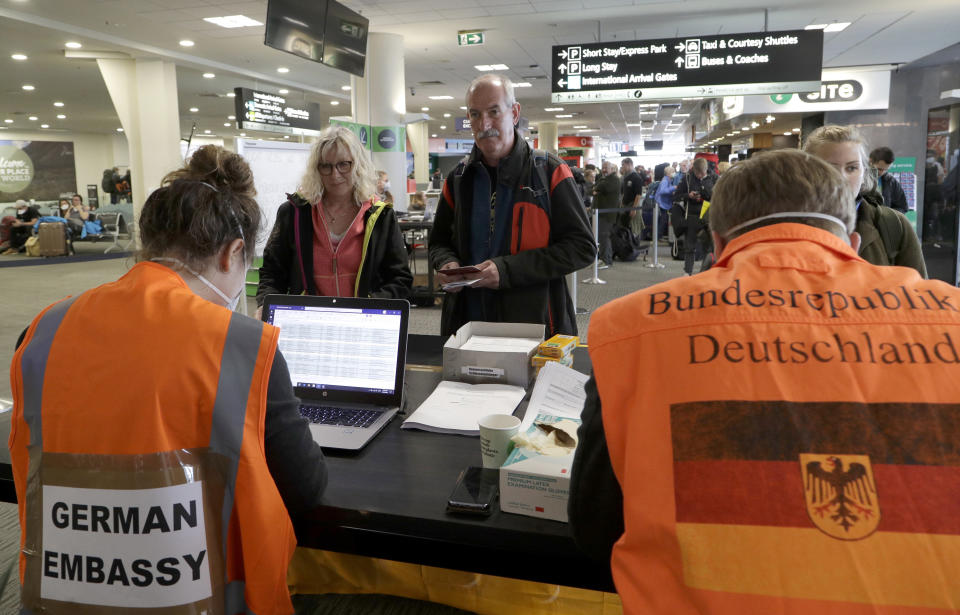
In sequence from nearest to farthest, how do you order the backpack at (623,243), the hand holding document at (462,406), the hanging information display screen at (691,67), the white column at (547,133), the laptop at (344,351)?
1. the hand holding document at (462,406)
2. the laptop at (344,351)
3. the hanging information display screen at (691,67)
4. the backpack at (623,243)
5. the white column at (547,133)

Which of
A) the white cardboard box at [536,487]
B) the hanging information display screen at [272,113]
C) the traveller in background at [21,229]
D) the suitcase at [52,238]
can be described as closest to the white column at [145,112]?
the hanging information display screen at [272,113]

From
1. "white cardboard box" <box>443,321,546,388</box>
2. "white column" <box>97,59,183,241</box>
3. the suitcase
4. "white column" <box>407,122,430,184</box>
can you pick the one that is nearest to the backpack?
"white column" <box>97,59,183,241</box>

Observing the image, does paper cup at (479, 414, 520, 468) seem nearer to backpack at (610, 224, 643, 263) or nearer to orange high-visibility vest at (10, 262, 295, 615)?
orange high-visibility vest at (10, 262, 295, 615)

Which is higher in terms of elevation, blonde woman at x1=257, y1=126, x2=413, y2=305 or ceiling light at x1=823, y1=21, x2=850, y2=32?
ceiling light at x1=823, y1=21, x2=850, y2=32

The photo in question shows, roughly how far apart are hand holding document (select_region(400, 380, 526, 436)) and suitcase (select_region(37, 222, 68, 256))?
42.8 feet

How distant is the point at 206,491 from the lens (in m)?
0.93

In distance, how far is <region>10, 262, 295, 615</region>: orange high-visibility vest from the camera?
91 cm

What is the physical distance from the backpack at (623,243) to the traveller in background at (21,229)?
11.5 meters

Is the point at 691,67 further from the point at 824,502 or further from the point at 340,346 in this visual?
the point at 824,502

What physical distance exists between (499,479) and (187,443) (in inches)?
19.4

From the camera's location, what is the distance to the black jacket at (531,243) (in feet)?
7.13

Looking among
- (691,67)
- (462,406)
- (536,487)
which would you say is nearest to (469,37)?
(691,67)

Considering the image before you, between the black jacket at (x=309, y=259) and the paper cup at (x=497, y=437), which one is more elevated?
the black jacket at (x=309, y=259)

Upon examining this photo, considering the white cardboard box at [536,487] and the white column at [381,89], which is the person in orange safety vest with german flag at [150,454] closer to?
the white cardboard box at [536,487]
